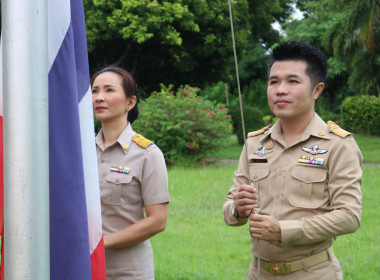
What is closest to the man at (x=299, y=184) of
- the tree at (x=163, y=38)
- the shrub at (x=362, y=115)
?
the tree at (x=163, y=38)

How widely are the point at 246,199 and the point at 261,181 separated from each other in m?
0.31

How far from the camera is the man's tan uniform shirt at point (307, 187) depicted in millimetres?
2104

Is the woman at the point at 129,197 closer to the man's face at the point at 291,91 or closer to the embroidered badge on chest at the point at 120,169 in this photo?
the embroidered badge on chest at the point at 120,169

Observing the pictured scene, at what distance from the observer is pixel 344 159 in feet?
7.07

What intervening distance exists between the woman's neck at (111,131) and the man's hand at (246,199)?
0.79 meters

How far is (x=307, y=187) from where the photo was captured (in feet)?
7.27

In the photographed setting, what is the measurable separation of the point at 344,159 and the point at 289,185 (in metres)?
0.25

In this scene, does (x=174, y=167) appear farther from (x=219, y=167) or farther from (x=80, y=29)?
(x=80, y=29)

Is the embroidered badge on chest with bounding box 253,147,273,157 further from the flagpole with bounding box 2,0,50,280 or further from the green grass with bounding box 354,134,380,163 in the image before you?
the green grass with bounding box 354,134,380,163

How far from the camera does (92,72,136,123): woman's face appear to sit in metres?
2.61

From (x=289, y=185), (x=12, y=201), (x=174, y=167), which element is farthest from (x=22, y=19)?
(x=174, y=167)

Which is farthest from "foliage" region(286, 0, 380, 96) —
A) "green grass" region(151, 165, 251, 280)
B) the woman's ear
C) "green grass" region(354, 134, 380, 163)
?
the woman's ear

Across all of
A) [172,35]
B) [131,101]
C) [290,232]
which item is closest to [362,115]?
[172,35]

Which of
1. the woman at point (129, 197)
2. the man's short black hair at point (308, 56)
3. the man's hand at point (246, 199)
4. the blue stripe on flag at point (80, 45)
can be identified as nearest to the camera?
the blue stripe on flag at point (80, 45)
